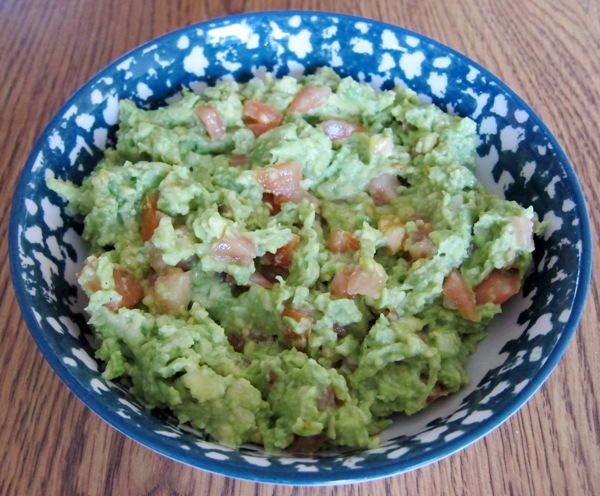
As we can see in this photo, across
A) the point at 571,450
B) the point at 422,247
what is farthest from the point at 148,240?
the point at 571,450

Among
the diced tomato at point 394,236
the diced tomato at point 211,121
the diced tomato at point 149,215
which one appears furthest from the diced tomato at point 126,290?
the diced tomato at point 394,236

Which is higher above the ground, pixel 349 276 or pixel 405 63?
pixel 405 63

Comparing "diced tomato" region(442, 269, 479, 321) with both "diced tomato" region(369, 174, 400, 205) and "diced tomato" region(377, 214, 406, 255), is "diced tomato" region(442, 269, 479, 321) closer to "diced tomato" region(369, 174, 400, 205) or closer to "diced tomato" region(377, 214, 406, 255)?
"diced tomato" region(377, 214, 406, 255)

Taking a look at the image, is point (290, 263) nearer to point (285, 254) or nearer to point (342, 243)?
point (285, 254)

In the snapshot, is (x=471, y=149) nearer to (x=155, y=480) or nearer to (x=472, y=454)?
(x=472, y=454)

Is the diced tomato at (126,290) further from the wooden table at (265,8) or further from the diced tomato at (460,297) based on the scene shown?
the diced tomato at (460,297)

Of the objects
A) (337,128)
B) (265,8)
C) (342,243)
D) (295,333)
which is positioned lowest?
(295,333)

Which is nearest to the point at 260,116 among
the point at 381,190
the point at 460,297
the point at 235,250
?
the point at 381,190
